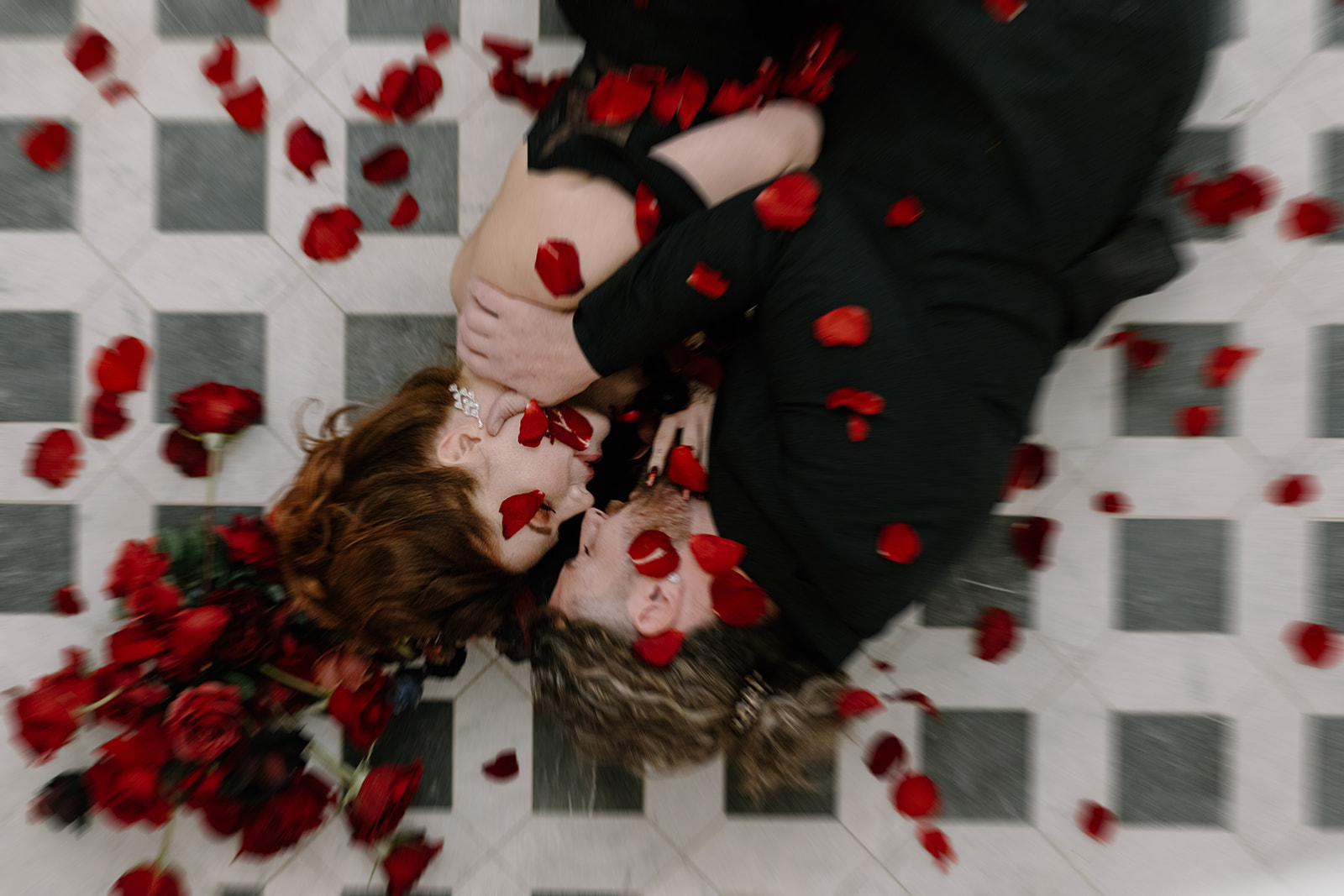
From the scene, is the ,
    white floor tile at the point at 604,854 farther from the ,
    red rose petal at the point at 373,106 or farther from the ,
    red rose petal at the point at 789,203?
the ,
    red rose petal at the point at 373,106

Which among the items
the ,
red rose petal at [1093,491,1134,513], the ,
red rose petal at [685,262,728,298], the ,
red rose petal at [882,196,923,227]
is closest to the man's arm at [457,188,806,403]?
the ,
    red rose petal at [685,262,728,298]

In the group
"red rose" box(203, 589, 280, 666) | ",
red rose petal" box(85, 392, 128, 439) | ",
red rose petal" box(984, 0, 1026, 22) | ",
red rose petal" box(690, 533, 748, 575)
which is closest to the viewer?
",
    red rose petal" box(984, 0, 1026, 22)

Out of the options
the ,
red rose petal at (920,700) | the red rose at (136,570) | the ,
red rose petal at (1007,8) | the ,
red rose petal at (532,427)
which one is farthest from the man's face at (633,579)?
the ,
    red rose petal at (1007,8)

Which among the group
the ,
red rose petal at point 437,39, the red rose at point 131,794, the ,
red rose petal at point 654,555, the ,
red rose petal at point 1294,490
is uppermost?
the ,
    red rose petal at point 437,39

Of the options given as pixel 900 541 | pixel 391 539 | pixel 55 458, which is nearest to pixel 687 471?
pixel 900 541

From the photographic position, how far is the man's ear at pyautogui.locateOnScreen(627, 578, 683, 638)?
872mm

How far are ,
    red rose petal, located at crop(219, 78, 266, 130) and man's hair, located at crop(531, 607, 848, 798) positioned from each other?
0.86 metres

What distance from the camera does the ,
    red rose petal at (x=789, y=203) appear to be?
0.78 m

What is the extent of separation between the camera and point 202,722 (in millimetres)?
861

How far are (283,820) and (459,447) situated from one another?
563mm

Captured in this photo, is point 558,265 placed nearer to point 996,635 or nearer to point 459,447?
point 459,447

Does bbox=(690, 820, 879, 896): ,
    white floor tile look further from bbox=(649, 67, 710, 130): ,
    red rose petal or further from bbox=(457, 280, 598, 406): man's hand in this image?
bbox=(649, 67, 710, 130): ,
    red rose petal

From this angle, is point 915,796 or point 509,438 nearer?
point 509,438

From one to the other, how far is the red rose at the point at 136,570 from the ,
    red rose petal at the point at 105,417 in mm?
222
